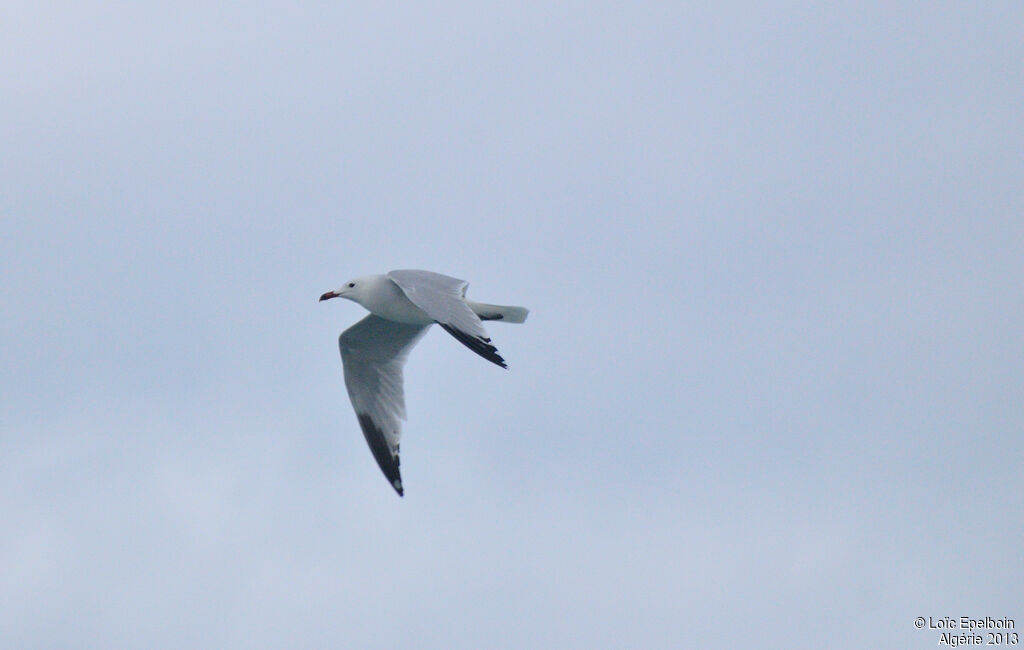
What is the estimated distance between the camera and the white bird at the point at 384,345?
483 inches

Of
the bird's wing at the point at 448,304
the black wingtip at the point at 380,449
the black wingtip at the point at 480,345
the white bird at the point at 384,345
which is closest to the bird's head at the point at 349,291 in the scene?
the white bird at the point at 384,345

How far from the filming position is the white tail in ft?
40.8

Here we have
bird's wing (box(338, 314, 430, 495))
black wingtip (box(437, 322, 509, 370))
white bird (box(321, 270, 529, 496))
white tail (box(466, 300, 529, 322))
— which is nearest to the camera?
black wingtip (box(437, 322, 509, 370))

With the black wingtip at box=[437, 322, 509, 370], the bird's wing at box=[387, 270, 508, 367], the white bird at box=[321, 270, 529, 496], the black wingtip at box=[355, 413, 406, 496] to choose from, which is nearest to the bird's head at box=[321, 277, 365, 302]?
the white bird at box=[321, 270, 529, 496]

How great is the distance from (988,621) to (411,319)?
17.5 ft

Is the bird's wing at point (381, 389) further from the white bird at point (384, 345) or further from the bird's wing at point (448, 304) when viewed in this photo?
the bird's wing at point (448, 304)

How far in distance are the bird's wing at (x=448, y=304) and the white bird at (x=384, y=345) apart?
25mm

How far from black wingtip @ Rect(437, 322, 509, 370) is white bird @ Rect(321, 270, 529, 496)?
4.11 feet

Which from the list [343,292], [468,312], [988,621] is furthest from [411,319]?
[988,621]

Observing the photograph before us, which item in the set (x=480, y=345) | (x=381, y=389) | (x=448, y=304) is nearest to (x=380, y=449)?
(x=381, y=389)

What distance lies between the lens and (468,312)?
11094 mm

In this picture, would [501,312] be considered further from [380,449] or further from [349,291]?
[380,449]

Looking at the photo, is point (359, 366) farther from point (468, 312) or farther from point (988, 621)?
point (988, 621)

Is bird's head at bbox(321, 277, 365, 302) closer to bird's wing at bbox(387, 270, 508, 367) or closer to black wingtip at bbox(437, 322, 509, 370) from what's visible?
bird's wing at bbox(387, 270, 508, 367)
